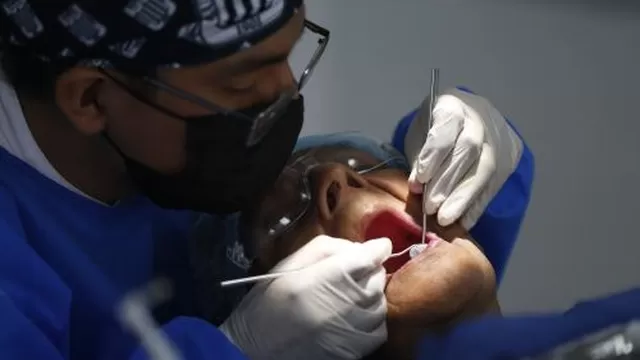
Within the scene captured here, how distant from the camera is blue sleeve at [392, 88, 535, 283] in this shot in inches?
53.4

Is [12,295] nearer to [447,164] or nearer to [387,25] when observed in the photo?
[447,164]

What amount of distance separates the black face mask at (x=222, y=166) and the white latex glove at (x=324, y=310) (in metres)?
0.12

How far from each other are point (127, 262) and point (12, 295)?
0.22 m

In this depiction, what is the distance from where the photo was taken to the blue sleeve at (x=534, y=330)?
2.06ft

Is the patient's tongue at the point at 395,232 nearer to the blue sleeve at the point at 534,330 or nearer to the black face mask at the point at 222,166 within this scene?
the black face mask at the point at 222,166

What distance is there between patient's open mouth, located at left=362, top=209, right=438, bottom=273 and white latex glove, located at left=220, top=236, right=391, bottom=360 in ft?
0.21

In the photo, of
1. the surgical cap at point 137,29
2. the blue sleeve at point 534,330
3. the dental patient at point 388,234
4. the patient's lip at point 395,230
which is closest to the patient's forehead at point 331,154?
the dental patient at point 388,234

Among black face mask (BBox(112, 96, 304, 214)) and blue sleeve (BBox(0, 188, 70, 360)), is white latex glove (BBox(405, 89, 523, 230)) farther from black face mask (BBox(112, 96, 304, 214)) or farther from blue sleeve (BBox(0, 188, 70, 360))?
blue sleeve (BBox(0, 188, 70, 360))

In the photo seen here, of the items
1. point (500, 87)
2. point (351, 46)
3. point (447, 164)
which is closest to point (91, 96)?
point (447, 164)

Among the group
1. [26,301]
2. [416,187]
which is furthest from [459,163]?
Result: [26,301]

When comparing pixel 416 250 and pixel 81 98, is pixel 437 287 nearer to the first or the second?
pixel 416 250

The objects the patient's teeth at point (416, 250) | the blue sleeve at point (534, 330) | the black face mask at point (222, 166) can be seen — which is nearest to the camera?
the blue sleeve at point (534, 330)

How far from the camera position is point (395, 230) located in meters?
1.29

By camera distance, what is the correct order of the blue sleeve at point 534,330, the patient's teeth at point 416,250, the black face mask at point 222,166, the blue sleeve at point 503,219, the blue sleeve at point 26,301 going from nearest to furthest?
the blue sleeve at point 534,330
the blue sleeve at point 26,301
the black face mask at point 222,166
the patient's teeth at point 416,250
the blue sleeve at point 503,219
